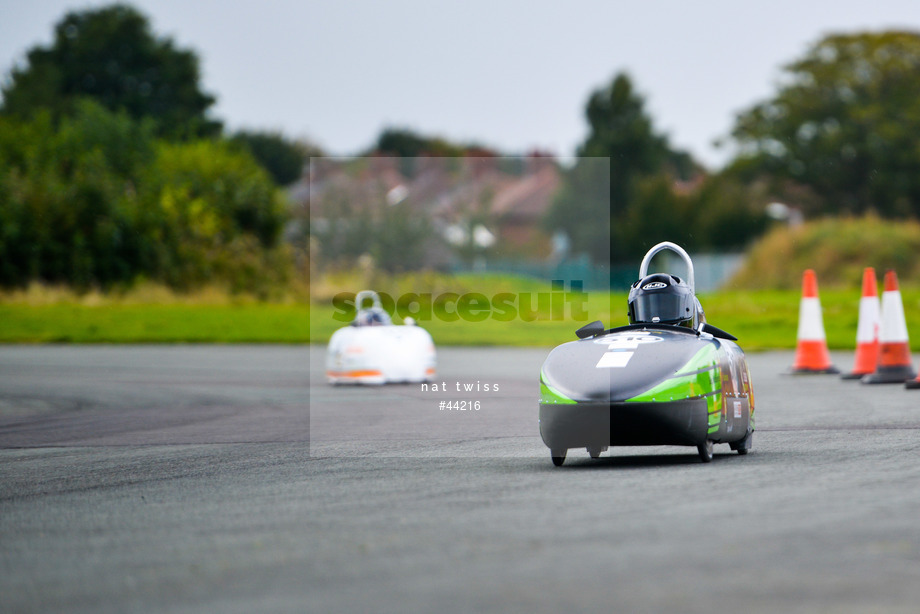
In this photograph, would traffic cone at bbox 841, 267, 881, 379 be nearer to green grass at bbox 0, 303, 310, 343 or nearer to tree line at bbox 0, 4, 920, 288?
tree line at bbox 0, 4, 920, 288

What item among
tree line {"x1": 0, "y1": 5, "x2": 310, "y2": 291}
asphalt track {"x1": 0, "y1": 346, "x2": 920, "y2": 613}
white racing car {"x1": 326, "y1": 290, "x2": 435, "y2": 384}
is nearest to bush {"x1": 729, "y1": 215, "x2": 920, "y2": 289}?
tree line {"x1": 0, "y1": 5, "x2": 310, "y2": 291}

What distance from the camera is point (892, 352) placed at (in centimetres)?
1667

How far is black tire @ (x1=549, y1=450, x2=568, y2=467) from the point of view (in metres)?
9.49

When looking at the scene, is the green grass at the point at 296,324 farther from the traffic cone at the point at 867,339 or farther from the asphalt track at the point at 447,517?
the asphalt track at the point at 447,517

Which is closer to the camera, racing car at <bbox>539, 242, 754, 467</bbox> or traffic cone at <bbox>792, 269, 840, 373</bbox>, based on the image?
racing car at <bbox>539, 242, 754, 467</bbox>

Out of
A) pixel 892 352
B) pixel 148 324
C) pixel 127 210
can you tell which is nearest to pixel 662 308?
pixel 892 352

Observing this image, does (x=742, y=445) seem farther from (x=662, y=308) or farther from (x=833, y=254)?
(x=833, y=254)

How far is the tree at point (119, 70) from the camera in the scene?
287ft

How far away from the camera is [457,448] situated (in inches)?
429

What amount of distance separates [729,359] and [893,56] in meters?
66.1

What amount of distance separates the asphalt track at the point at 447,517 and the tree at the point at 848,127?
59.1 metres

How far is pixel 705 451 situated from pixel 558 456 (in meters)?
0.97

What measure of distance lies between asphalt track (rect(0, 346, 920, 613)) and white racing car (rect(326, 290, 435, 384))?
13.8 ft

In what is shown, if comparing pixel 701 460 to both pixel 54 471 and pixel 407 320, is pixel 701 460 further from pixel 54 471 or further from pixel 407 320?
pixel 407 320
